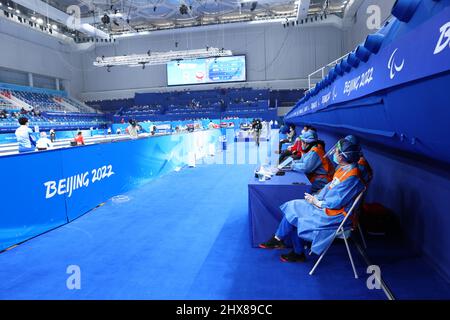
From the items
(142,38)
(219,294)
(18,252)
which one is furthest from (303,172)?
(142,38)

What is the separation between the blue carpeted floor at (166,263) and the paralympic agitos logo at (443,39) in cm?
201

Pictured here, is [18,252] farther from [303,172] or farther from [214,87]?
[214,87]

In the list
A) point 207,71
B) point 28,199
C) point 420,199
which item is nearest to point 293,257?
point 420,199

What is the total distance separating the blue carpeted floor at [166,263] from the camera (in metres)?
2.62

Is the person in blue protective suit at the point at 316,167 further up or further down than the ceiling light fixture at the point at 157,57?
further down

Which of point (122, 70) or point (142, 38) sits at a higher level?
point (142, 38)

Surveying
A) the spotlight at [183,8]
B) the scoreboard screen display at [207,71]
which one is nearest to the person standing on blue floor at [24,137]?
the spotlight at [183,8]

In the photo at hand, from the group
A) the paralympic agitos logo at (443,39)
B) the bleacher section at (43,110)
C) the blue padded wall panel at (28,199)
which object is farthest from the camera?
the bleacher section at (43,110)

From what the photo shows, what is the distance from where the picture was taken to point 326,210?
110 inches

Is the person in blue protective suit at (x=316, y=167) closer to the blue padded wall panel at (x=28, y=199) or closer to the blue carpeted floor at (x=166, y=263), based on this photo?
the blue carpeted floor at (x=166, y=263)

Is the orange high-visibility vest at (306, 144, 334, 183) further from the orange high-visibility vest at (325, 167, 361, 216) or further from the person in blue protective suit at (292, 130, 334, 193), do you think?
the orange high-visibility vest at (325, 167, 361, 216)

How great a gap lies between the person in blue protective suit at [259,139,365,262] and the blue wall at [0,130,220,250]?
3258 mm

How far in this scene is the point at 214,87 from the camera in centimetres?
2944
